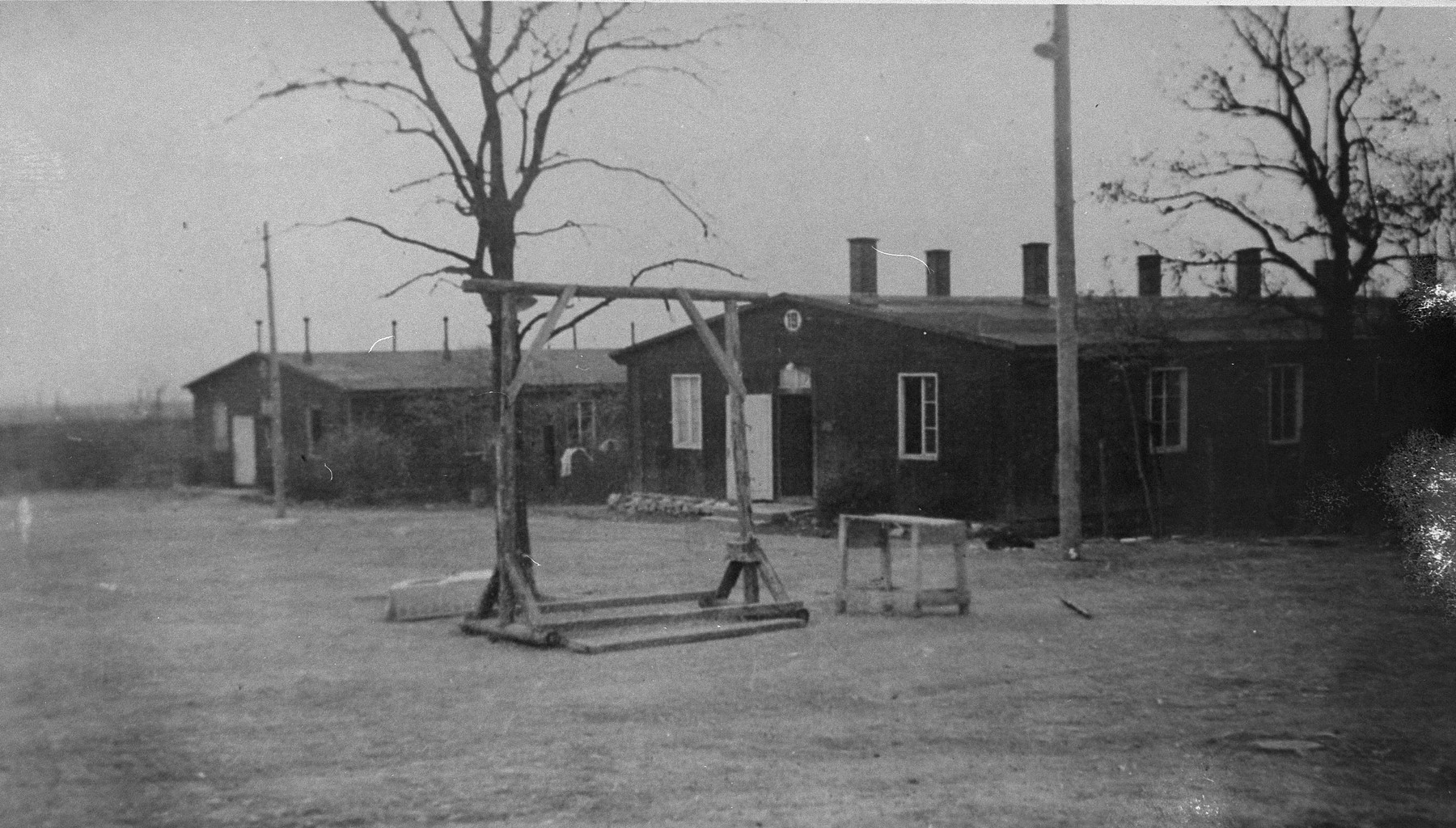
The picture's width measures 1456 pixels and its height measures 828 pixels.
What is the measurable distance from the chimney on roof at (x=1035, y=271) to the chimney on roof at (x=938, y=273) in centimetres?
193

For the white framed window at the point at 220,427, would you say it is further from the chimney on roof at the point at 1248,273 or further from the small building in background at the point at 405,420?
the chimney on roof at the point at 1248,273

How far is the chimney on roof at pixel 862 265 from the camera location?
880 inches

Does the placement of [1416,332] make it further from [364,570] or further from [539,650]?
[364,570]

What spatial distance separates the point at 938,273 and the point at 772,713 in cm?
1781

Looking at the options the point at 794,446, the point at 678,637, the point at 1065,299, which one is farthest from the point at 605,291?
the point at 794,446

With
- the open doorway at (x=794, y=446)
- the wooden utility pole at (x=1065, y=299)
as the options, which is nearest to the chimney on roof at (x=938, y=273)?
the open doorway at (x=794, y=446)

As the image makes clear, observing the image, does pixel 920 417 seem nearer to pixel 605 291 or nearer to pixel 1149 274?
pixel 1149 274

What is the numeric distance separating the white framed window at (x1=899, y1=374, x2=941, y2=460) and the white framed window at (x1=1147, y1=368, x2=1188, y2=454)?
10.6 ft

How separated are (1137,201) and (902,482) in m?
6.29

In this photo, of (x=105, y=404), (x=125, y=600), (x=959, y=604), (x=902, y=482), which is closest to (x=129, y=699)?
(x=105, y=404)

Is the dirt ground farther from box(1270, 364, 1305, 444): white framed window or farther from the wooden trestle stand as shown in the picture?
box(1270, 364, 1305, 444): white framed window

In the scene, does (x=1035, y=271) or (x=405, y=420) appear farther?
(x=405, y=420)

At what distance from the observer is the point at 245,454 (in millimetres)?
26172

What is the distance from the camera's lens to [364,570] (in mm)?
14961
